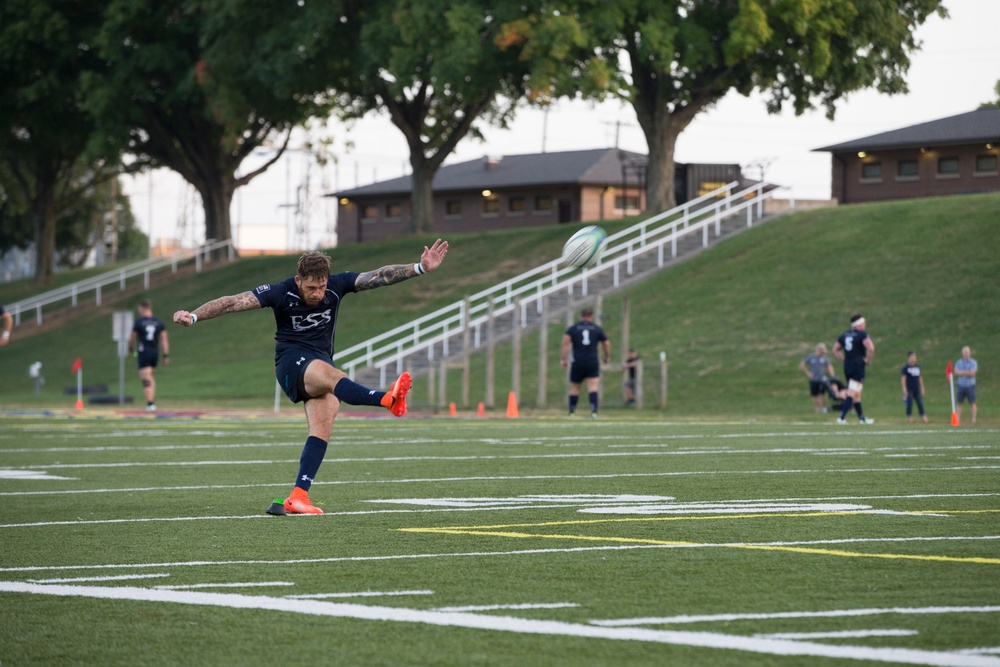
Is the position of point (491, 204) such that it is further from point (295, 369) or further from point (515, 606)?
point (515, 606)

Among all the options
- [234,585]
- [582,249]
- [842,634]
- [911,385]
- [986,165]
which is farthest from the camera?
[986,165]

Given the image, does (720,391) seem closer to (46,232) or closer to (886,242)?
(886,242)

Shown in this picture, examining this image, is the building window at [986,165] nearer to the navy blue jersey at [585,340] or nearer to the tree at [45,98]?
the tree at [45,98]

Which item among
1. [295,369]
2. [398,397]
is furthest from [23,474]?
[398,397]

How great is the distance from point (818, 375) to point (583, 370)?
268 inches

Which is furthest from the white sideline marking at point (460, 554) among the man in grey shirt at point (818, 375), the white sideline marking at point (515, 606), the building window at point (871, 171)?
the building window at point (871, 171)

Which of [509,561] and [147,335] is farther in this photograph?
[147,335]

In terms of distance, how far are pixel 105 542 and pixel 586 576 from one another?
335 cm

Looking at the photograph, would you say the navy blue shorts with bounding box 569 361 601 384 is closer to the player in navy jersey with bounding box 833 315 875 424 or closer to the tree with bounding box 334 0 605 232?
the player in navy jersey with bounding box 833 315 875 424

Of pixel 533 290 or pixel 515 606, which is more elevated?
pixel 533 290

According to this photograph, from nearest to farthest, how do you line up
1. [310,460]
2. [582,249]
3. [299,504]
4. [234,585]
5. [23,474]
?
[234,585] → [299,504] → [310,460] → [23,474] → [582,249]

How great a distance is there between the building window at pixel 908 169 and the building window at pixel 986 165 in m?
2.56

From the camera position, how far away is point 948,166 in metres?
60.1

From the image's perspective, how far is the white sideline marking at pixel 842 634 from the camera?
20.1ft
